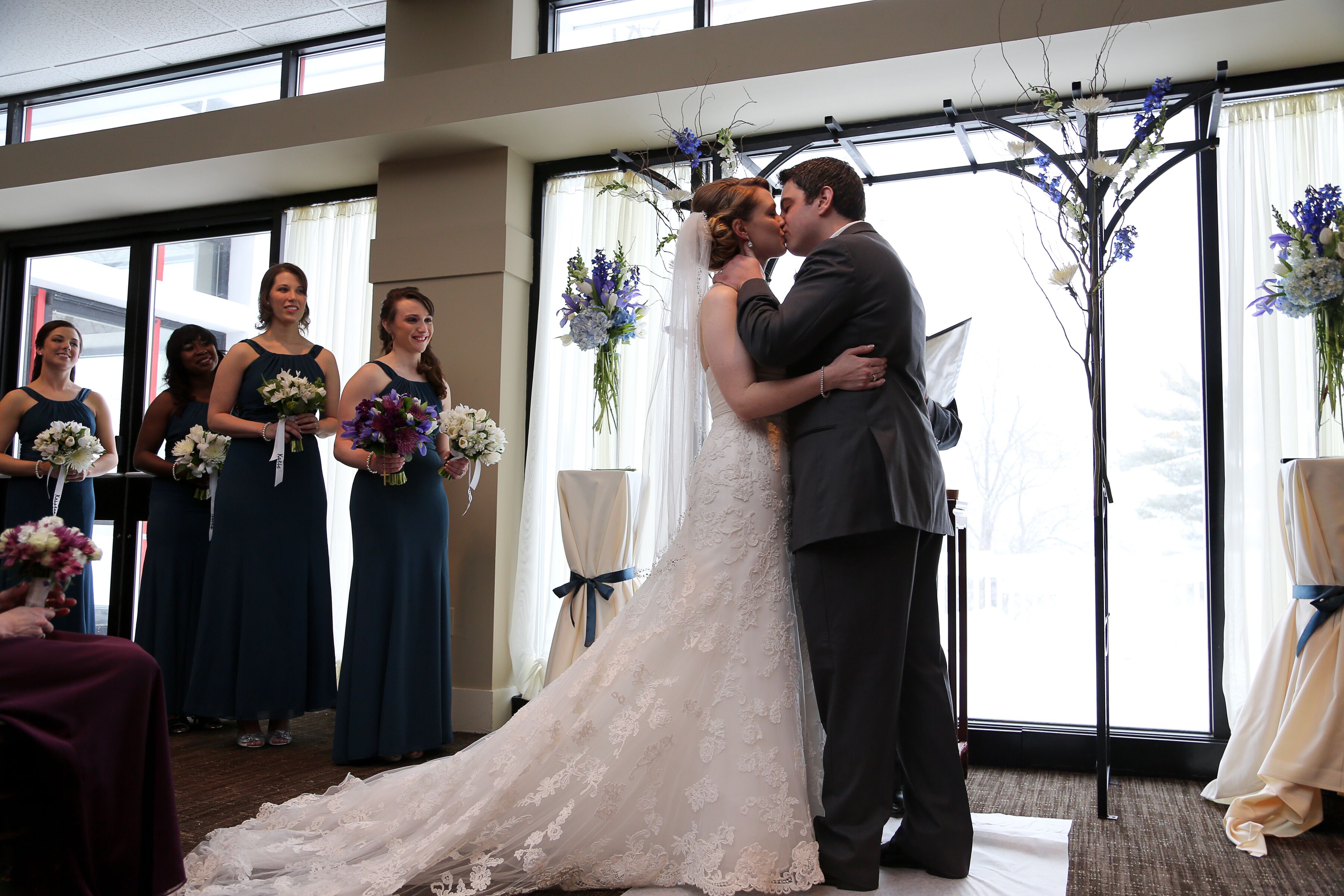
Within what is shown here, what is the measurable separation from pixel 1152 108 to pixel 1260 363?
1218 millimetres

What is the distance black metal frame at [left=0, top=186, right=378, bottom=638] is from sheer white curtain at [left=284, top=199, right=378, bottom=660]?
105 mm

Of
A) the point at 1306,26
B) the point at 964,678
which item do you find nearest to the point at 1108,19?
the point at 1306,26

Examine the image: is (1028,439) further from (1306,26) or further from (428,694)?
(428,694)

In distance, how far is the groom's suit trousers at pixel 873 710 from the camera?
2.48 meters

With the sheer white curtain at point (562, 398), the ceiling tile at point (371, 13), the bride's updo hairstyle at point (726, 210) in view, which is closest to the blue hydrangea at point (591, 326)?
the sheer white curtain at point (562, 398)

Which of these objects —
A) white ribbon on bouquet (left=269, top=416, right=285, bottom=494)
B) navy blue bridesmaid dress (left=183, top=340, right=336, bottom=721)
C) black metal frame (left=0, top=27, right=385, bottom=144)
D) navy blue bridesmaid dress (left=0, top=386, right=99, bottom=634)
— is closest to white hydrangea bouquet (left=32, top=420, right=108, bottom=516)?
navy blue bridesmaid dress (left=0, top=386, right=99, bottom=634)

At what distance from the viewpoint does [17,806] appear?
6.74 ft

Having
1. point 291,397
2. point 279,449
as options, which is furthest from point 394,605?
point 291,397

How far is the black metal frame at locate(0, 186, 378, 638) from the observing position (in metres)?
5.54

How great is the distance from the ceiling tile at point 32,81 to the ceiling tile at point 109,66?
5cm

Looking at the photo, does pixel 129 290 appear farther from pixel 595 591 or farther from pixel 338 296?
pixel 595 591

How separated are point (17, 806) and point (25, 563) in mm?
493

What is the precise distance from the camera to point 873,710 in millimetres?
2502

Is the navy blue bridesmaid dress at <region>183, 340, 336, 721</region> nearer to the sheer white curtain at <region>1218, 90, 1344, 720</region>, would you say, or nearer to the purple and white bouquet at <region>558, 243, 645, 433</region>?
the purple and white bouquet at <region>558, 243, 645, 433</region>
